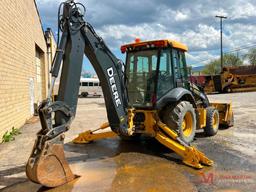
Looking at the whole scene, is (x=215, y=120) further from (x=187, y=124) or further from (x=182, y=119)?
(x=182, y=119)

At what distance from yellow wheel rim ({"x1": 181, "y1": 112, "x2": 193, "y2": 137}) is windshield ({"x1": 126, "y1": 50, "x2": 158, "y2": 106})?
1.18 metres

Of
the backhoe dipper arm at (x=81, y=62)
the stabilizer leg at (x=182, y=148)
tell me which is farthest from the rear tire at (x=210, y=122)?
the backhoe dipper arm at (x=81, y=62)

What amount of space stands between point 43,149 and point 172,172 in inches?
99.5

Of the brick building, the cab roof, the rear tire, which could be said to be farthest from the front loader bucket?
the rear tire

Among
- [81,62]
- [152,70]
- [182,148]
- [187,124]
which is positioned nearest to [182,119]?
[187,124]

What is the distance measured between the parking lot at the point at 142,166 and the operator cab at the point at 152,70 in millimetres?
1331

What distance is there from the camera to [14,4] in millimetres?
11586

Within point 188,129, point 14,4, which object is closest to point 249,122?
point 188,129

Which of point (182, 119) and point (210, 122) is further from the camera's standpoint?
point (210, 122)

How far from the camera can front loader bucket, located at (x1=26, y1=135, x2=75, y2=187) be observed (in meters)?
4.66

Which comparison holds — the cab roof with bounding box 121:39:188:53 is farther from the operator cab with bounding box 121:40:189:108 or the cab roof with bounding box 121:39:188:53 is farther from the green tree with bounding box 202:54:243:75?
the green tree with bounding box 202:54:243:75

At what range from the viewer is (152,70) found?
25.7ft

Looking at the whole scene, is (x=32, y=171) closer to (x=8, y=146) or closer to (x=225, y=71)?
(x=8, y=146)

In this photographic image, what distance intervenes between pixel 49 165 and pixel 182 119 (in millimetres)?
3709
